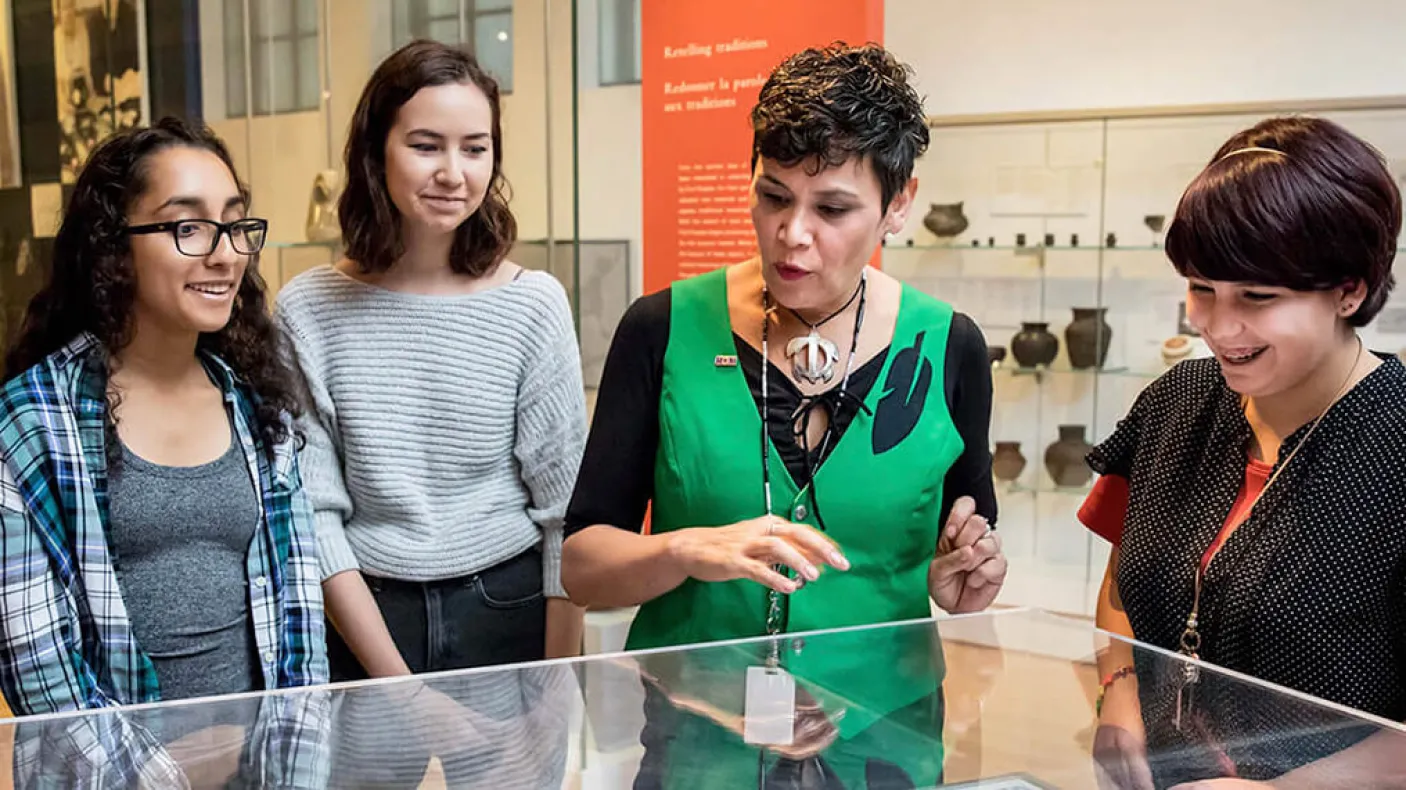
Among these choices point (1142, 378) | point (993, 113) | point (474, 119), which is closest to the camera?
point (474, 119)

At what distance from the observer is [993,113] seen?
5.81 m

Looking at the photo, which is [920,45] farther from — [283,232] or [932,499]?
[932,499]

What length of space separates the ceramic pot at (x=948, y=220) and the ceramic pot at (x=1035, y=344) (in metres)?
0.55

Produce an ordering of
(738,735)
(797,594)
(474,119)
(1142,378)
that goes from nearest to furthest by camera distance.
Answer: (738,735), (797,594), (474,119), (1142,378)

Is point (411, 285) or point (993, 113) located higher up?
point (993, 113)

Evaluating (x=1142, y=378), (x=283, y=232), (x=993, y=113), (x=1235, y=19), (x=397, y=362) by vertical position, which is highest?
(x=1235, y=19)

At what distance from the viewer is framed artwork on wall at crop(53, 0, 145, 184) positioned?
4.18 meters

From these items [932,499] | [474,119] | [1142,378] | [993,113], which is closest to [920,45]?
[993,113]

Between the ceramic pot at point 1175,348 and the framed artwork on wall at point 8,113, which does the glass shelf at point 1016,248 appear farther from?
the framed artwork on wall at point 8,113

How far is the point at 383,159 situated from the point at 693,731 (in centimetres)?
150

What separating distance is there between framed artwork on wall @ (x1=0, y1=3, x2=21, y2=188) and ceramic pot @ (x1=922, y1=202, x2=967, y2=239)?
12.1 feet

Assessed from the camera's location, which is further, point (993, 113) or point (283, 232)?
point (993, 113)

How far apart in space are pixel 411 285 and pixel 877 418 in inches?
42.0

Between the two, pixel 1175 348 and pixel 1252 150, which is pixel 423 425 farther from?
pixel 1175 348
